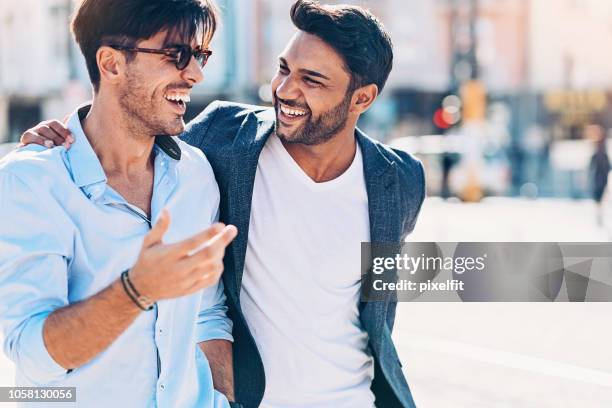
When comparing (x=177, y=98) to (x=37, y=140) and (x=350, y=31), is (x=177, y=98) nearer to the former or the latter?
(x=37, y=140)

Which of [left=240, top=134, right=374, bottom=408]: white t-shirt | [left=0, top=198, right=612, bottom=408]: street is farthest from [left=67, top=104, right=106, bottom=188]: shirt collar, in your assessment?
[left=0, top=198, right=612, bottom=408]: street

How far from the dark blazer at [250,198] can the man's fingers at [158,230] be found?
1032 mm

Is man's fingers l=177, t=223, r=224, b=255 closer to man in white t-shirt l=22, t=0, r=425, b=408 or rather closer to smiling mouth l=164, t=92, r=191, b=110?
smiling mouth l=164, t=92, r=191, b=110

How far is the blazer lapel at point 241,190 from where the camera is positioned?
9.82ft

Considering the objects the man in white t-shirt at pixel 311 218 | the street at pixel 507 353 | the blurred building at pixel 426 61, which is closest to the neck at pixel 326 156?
the man in white t-shirt at pixel 311 218

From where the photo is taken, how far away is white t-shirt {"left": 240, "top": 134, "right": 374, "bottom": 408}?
3016 millimetres

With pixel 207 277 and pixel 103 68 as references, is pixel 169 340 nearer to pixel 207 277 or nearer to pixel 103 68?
pixel 207 277

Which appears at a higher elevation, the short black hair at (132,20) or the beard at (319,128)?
the short black hair at (132,20)

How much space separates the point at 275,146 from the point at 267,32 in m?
39.6

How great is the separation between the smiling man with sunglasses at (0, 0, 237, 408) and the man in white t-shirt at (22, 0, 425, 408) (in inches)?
5.9

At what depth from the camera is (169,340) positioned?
240cm

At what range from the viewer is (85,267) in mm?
2283

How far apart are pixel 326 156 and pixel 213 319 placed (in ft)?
2.39

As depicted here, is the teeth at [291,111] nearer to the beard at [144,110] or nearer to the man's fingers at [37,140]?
the beard at [144,110]
